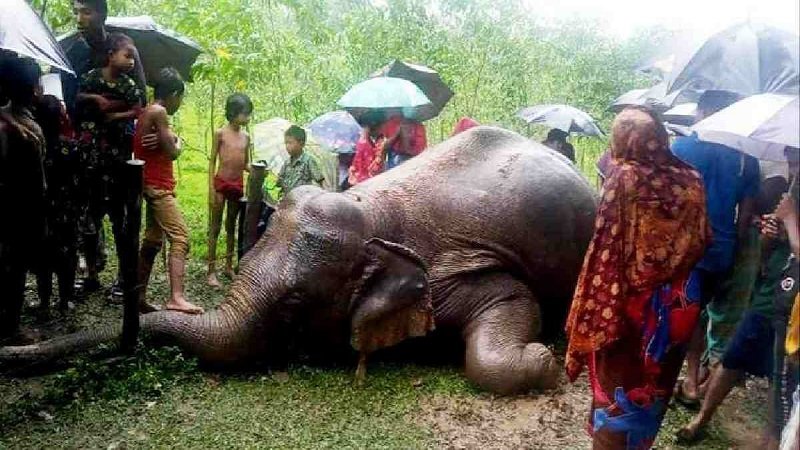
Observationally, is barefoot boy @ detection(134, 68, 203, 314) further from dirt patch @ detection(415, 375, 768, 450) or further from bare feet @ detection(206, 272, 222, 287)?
dirt patch @ detection(415, 375, 768, 450)

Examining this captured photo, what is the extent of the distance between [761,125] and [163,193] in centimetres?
437

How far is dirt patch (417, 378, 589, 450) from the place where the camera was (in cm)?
464

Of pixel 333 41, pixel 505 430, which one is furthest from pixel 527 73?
pixel 505 430

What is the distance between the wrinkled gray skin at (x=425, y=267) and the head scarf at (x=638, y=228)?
1.83m

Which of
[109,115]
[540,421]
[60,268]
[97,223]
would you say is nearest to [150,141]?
[109,115]

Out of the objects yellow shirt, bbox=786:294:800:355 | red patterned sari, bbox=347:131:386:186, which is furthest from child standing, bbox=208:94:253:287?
yellow shirt, bbox=786:294:800:355

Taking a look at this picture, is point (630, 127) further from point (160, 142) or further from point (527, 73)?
point (527, 73)

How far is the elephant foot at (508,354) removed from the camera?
5223mm

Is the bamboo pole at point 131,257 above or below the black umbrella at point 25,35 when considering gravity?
below

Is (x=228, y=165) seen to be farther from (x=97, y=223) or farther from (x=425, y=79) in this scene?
(x=425, y=79)

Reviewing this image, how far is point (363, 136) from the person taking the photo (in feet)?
25.5

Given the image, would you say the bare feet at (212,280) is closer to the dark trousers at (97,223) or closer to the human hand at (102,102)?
the dark trousers at (97,223)

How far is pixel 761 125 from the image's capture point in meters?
3.04

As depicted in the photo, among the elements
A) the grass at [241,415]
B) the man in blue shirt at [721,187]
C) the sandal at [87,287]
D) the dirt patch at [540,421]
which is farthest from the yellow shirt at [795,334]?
the sandal at [87,287]
